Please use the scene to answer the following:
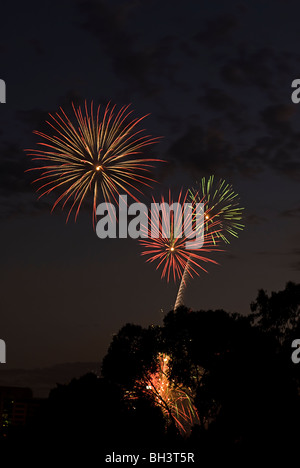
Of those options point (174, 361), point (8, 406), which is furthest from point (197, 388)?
point (8, 406)

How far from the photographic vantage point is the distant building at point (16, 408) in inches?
2616

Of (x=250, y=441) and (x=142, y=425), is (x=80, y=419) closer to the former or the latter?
(x=142, y=425)

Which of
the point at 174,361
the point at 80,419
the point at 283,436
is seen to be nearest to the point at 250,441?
the point at 283,436

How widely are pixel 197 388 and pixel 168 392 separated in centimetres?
405

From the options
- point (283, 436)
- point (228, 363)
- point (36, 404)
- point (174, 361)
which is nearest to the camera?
point (283, 436)

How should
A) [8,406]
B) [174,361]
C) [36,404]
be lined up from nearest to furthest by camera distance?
[174,361], [36,404], [8,406]

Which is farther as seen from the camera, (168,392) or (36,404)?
(36,404)

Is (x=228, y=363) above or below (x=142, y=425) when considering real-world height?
above

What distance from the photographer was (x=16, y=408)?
6750 centimetres

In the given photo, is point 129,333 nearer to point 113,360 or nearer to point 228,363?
point 113,360

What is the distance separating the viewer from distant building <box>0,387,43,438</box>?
218 feet

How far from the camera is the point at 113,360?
49844 millimetres
